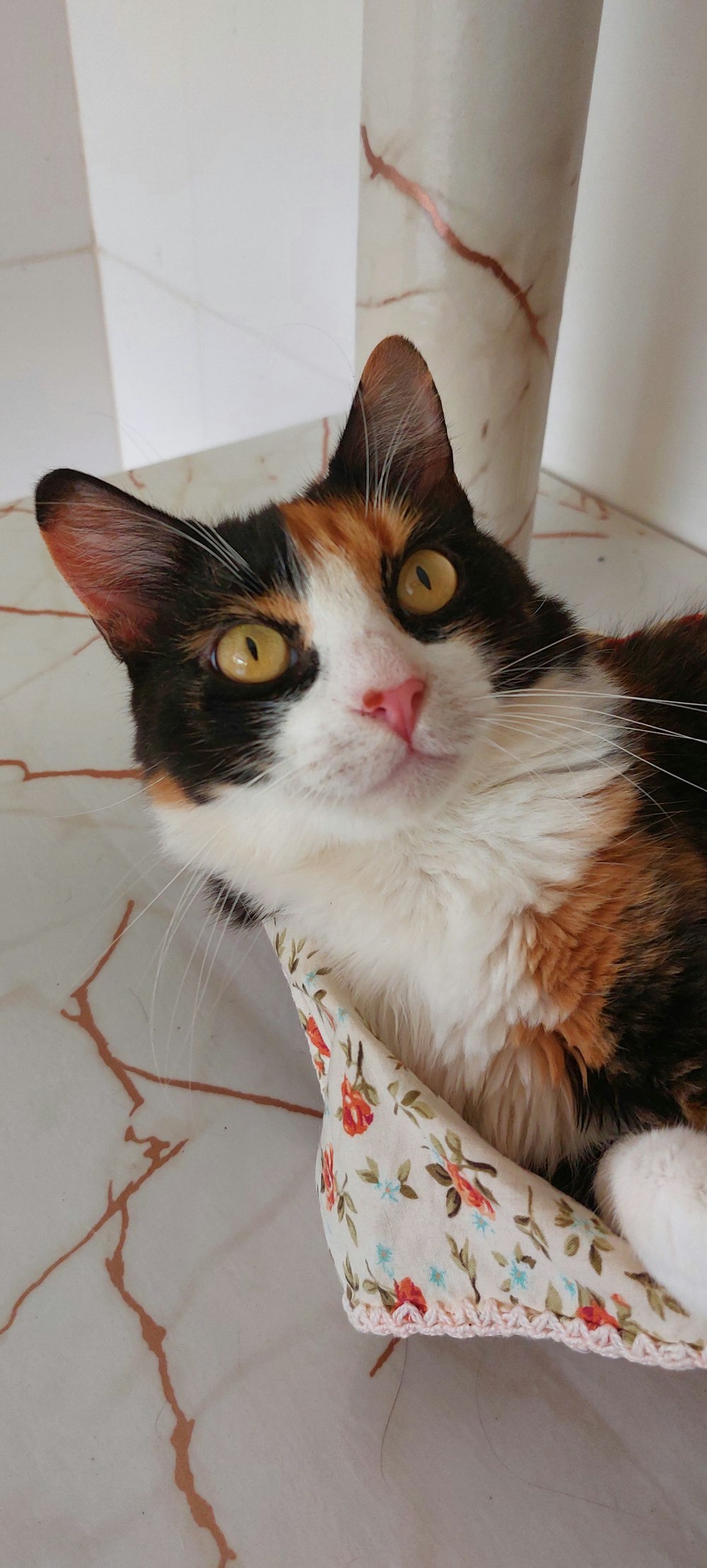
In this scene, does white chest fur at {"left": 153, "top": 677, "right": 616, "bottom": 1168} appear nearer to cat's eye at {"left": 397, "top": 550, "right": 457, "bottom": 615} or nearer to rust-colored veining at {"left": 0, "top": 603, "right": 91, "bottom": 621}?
cat's eye at {"left": 397, "top": 550, "right": 457, "bottom": 615}

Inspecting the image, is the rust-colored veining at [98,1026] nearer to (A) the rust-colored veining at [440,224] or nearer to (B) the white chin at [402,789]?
(B) the white chin at [402,789]

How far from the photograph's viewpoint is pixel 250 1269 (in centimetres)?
79

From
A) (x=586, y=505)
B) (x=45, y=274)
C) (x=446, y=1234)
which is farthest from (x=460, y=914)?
(x=45, y=274)

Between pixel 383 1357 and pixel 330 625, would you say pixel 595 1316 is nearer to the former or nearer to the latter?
pixel 383 1357

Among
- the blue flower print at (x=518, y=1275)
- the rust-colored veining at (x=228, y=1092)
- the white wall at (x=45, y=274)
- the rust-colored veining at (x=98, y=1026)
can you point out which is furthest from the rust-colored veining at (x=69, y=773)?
the white wall at (x=45, y=274)

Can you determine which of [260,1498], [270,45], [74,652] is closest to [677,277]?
[270,45]

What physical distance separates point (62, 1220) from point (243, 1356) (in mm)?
177

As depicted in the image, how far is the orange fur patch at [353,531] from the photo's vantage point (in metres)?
0.70

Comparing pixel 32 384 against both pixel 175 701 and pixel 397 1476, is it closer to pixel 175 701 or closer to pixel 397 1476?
pixel 175 701

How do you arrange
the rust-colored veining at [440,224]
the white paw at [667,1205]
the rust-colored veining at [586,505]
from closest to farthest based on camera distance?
the white paw at [667,1205] → the rust-colored veining at [440,224] → the rust-colored veining at [586,505]

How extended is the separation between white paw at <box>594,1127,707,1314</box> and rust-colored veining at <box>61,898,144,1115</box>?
0.44 m

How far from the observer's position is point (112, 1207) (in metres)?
0.83

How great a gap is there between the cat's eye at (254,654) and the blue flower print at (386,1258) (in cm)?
36

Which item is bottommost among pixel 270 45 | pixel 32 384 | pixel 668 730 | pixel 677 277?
pixel 32 384
